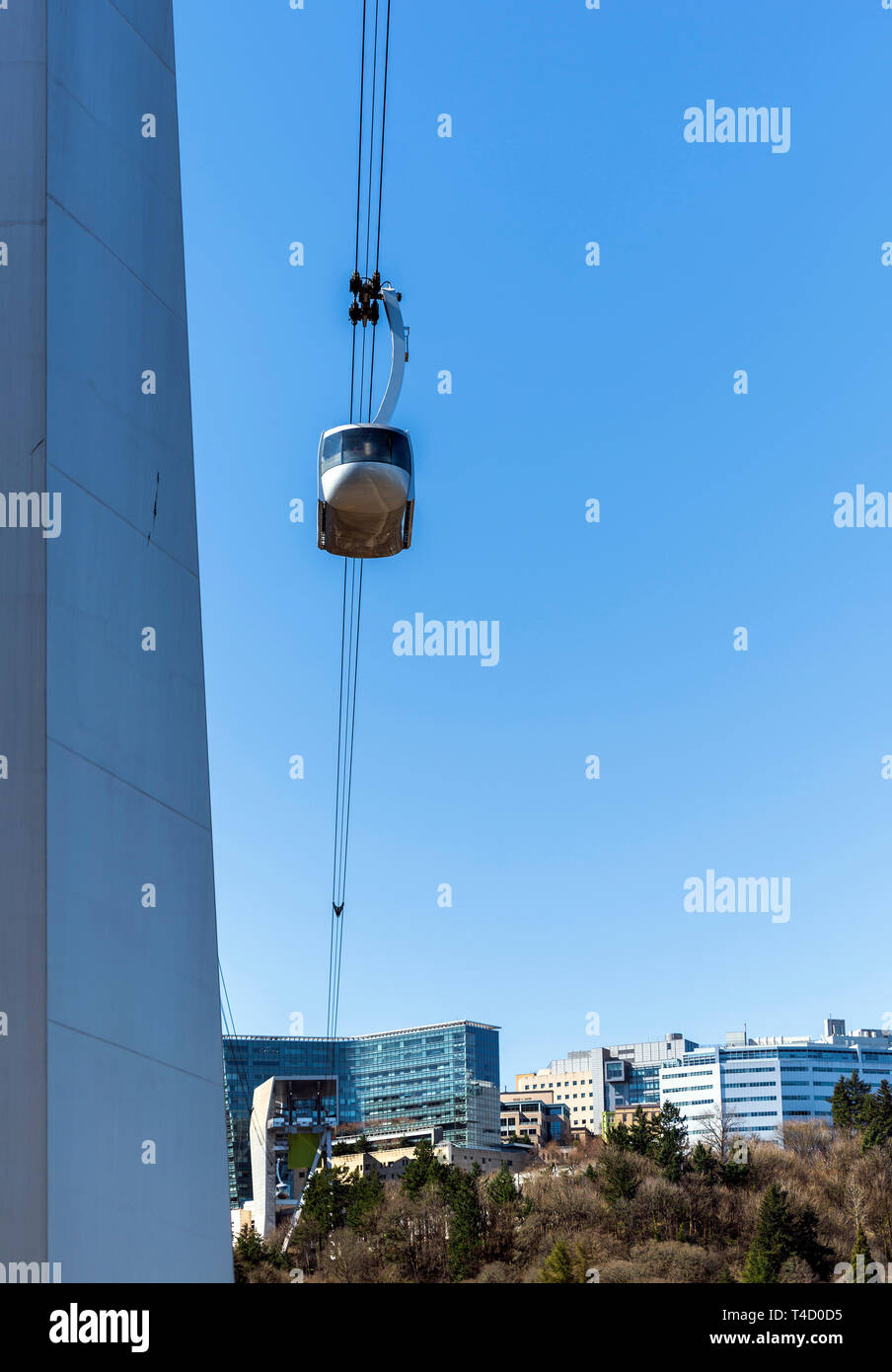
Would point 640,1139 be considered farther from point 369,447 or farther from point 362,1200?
point 369,447

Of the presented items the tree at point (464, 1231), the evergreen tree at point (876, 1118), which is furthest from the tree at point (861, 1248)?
the tree at point (464, 1231)

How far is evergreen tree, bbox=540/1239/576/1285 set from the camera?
72062mm

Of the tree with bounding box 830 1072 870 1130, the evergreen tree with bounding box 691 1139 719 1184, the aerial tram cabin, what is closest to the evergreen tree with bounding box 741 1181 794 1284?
the evergreen tree with bounding box 691 1139 719 1184

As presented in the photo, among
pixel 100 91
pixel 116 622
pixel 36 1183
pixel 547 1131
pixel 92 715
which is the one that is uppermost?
pixel 100 91

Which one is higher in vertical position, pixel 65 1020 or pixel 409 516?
pixel 409 516

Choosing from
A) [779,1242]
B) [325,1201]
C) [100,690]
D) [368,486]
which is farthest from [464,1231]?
[100,690]

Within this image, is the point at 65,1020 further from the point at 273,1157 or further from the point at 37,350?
the point at 273,1157

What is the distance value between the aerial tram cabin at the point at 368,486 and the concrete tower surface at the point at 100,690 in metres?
5.56

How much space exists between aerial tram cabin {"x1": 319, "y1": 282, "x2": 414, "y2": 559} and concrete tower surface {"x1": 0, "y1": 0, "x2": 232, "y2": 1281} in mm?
5562

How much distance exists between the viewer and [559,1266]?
72562 millimetres

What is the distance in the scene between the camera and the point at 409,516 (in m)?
21.3

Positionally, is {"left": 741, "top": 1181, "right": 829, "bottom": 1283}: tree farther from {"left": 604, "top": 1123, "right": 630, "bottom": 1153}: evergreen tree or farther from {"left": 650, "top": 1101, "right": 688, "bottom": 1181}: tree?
{"left": 604, "top": 1123, "right": 630, "bottom": 1153}: evergreen tree

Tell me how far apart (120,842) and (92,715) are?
1.25 meters

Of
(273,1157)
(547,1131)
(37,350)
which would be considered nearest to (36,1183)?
(37,350)
